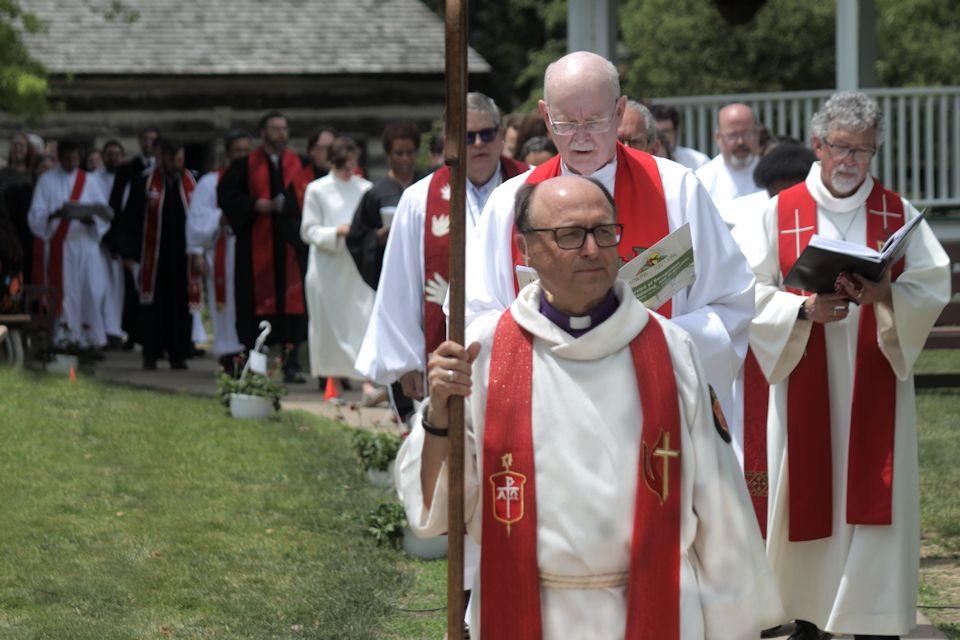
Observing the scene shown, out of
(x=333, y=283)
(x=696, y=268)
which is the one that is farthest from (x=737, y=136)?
(x=696, y=268)

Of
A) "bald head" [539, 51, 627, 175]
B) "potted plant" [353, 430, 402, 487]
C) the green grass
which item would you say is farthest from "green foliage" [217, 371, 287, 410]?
"bald head" [539, 51, 627, 175]

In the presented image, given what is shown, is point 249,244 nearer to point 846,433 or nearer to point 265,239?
point 265,239

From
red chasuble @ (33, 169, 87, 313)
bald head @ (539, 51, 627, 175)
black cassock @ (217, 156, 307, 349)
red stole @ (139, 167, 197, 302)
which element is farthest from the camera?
red chasuble @ (33, 169, 87, 313)

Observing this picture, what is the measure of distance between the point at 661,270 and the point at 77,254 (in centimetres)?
1330

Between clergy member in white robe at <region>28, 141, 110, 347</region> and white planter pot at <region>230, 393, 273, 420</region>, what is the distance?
5818mm

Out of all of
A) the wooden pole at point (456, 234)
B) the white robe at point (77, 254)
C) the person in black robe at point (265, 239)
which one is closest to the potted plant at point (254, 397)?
the person in black robe at point (265, 239)

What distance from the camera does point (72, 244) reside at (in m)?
17.1

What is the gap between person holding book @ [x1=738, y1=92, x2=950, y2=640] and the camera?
6.12 metres

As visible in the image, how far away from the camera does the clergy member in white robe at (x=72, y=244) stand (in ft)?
55.0

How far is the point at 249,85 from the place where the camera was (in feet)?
79.0

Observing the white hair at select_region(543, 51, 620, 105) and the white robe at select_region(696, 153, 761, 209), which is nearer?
the white hair at select_region(543, 51, 620, 105)

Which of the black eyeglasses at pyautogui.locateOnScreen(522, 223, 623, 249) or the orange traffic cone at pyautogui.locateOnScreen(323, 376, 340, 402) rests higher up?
the black eyeglasses at pyautogui.locateOnScreen(522, 223, 623, 249)

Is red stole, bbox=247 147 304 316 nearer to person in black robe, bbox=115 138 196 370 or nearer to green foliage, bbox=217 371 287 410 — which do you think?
person in black robe, bbox=115 138 196 370

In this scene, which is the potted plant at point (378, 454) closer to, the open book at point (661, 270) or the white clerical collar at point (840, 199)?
the white clerical collar at point (840, 199)
